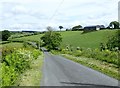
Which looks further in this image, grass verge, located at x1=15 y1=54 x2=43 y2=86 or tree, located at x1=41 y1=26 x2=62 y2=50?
tree, located at x1=41 y1=26 x2=62 y2=50

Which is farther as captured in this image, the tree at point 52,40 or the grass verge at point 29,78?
the tree at point 52,40

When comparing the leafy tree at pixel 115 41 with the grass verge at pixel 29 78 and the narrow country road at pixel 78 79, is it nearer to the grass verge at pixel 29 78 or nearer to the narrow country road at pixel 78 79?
the narrow country road at pixel 78 79

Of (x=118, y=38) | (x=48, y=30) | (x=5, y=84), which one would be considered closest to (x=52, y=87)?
(x=5, y=84)

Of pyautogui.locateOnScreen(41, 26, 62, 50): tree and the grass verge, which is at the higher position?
the grass verge

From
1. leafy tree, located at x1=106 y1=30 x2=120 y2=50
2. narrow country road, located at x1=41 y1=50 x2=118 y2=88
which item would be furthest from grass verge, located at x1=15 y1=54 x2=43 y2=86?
leafy tree, located at x1=106 y1=30 x2=120 y2=50

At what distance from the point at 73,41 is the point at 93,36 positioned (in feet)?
28.7

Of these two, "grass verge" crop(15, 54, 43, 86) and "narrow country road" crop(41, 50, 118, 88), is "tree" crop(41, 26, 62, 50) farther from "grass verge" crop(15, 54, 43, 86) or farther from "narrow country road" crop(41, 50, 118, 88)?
"grass verge" crop(15, 54, 43, 86)

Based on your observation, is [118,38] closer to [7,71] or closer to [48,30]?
[7,71]

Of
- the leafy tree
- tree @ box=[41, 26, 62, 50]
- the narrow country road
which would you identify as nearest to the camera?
the narrow country road

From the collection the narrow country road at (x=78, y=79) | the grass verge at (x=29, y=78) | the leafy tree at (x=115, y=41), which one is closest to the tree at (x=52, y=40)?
the leafy tree at (x=115, y=41)

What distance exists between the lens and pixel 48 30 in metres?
145

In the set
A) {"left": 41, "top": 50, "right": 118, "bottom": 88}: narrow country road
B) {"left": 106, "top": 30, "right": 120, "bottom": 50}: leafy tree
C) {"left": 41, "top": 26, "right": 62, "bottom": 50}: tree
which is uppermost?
{"left": 41, "top": 50, "right": 118, "bottom": 88}: narrow country road

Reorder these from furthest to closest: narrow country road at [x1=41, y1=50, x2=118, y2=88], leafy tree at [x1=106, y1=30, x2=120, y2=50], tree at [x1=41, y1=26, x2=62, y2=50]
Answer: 1. tree at [x1=41, y1=26, x2=62, y2=50]
2. leafy tree at [x1=106, y1=30, x2=120, y2=50]
3. narrow country road at [x1=41, y1=50, x2=118, y2=88]

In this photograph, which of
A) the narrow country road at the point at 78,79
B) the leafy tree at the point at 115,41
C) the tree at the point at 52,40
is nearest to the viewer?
the narrow country road at the point at 78,79
